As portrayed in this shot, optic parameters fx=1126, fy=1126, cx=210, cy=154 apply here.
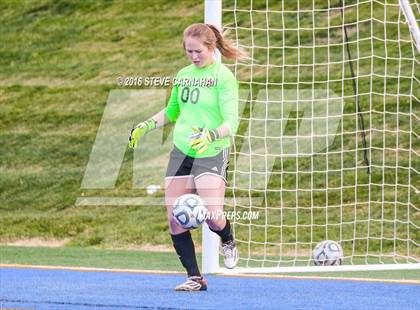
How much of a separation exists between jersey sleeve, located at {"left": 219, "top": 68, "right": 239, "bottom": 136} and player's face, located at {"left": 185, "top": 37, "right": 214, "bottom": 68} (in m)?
0.20

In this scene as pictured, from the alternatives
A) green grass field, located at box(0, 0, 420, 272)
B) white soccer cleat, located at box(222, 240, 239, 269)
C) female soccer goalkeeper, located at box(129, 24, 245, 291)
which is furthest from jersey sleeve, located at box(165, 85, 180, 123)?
green grass field, located at box(0, 0, 420, 272)

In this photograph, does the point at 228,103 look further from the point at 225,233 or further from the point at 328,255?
the point at 328,255

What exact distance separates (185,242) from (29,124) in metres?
14.0

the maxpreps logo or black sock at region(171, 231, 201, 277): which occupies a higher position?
black sock at region(171, 231, 201, 277)

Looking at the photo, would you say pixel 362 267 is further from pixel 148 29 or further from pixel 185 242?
pixel 148 29

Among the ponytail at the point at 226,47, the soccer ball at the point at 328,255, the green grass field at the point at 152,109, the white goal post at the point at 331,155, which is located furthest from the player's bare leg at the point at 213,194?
the white goal post at the point at 331,155

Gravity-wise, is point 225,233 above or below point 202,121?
below

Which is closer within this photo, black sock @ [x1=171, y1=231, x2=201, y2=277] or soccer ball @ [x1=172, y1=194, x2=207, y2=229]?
soccer ball @ [x1=172, y1=194, x2=207, y2=229]

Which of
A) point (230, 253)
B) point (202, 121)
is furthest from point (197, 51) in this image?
point (230, 253)

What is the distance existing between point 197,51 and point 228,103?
1.50ft

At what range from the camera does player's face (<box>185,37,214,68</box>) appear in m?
8.41

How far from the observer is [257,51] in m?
22.0

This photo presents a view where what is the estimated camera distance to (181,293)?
8633 millimetres

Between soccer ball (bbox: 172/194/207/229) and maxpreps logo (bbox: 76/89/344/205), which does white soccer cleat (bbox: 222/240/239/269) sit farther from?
maxpreps logo (bbox: 76/89/344/205)
